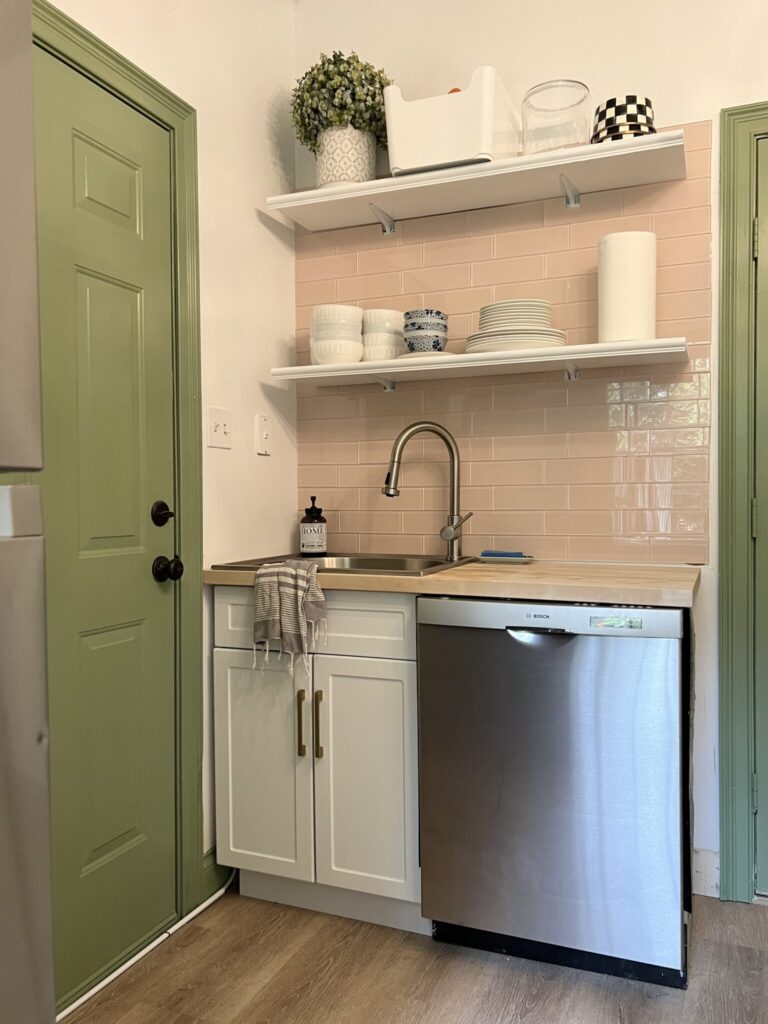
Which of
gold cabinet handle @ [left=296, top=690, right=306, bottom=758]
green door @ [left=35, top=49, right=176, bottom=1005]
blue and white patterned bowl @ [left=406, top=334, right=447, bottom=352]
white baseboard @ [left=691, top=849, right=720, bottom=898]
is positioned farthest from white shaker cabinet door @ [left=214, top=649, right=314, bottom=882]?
white baseboard @ [left=691, top=849, right=720, bottom=898]

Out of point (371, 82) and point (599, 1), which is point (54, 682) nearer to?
point (371, 82)

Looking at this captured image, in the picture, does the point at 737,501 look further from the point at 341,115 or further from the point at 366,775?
the point at 341,115

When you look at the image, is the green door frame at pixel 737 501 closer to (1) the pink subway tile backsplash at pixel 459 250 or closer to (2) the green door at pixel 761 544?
(2) the green door at pixel 761 544

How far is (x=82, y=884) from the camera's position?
182 cm

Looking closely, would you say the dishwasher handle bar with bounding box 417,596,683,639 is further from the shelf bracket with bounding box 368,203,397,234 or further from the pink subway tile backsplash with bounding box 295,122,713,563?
the shelf bracket with bounding box 368,203,397,234

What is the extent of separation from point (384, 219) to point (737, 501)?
141cm

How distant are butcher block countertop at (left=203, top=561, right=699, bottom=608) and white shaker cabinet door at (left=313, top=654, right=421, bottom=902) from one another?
0.69 ft

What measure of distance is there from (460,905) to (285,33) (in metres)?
2.76

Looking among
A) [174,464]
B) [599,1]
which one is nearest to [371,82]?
[599,1]

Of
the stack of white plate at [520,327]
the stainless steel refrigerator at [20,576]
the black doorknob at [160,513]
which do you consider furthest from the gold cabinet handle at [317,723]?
the stainless steel refrigerator at [20,576]

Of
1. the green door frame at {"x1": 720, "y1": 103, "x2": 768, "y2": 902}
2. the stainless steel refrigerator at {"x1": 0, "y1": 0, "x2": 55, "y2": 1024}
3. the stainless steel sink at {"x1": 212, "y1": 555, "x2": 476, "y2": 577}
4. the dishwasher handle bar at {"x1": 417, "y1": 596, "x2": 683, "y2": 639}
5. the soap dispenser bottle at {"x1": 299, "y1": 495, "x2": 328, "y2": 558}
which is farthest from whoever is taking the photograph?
the soap dispenser bottle at {"x1": 299, "y1": 495, "x2": 328, "y2": 558}

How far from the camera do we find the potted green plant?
2.41m

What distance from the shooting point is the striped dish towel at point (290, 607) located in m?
2.07

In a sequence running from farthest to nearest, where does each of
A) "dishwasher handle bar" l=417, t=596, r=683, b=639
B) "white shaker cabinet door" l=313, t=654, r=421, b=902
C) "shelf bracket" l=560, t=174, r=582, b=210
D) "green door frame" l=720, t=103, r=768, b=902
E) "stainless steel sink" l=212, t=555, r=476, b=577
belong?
1. "stainless steel sink" l=212, t=555, r=476, b=577
2. "shelf bracket" l=560, t=174, r=582, b=210
3. "green door frame" l=720, t=103, r=768, b=902
4. "white shaker cabinet door" l=313, t=654, r=421, b=902
5. "dishwasher handle bar" l=417, t=596, r=683, b=639
